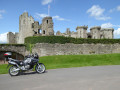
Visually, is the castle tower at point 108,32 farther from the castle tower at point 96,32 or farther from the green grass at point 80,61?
the green grass at point 80,61

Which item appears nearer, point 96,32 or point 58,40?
point 58,40

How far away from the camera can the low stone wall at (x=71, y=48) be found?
1110 inches

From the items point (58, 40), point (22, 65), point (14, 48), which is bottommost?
point (22, 65)

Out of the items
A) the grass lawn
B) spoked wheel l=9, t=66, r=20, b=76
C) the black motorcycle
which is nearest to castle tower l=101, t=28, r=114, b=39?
the grass lawn

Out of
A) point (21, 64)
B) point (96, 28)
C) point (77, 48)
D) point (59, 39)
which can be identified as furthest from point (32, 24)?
point (21, 64)

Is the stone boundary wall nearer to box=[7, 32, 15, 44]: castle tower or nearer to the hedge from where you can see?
the hedge

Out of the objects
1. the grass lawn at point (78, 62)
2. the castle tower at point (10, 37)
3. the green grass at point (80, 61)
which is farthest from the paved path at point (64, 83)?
the castle tower at point (10, 37)

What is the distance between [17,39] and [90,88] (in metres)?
43.9

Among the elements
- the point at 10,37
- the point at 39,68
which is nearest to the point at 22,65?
the point at 39,68

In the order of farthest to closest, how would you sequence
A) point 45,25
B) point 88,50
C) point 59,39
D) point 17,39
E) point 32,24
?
point 17,39 → point 32,24 → point 45,25 → point 88,50 → point 59,39

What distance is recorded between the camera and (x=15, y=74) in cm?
920

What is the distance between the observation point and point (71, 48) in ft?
99.4

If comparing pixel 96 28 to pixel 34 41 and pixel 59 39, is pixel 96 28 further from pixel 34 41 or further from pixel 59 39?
pixel 34 41

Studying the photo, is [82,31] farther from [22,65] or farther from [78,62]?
[22,65]
